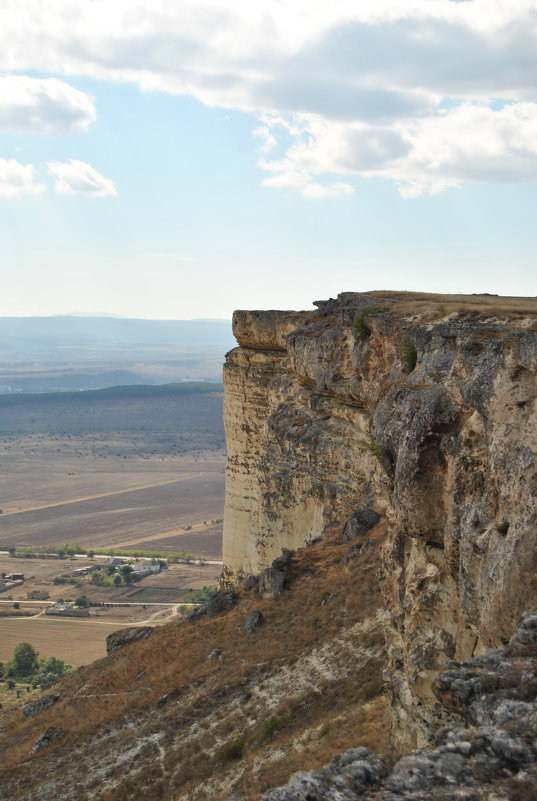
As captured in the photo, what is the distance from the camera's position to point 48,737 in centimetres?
2261

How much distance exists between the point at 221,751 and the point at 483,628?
9071 mm

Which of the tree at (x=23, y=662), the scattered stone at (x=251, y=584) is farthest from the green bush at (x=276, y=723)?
the tree at (x=23, y=662)

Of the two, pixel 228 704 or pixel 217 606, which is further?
pixel 217 606

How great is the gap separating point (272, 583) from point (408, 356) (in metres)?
11.1

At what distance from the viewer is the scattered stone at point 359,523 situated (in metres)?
25.7

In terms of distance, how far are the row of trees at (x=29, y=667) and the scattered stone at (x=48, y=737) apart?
26.1m

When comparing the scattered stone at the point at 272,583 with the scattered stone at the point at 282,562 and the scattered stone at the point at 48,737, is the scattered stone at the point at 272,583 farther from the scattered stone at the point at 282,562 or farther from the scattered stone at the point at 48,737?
the scattered stone at the point at 48,737

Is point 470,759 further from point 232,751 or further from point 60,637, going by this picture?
point 60,637

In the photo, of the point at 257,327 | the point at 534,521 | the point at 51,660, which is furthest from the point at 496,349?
the point at 51,660

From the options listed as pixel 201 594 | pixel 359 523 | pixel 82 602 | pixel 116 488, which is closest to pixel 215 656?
pixel 359 523

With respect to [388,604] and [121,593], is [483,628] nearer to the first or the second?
[388,604]

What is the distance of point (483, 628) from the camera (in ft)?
39.1

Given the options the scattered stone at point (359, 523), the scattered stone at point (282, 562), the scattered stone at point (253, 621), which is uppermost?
the scattered stone at point (359, 523)

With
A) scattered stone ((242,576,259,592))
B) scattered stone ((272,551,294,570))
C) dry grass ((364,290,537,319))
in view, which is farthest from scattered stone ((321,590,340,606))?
dry grass ((364,290,537,319))
